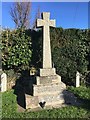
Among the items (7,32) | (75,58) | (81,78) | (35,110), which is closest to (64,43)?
(75,58)

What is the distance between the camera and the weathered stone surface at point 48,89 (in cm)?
972

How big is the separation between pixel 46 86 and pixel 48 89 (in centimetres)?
14

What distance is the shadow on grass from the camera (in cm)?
995

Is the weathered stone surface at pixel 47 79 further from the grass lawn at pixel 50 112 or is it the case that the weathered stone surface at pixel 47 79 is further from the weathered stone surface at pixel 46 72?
the grass lawn at pixel 50 112

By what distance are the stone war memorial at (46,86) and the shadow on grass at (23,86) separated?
339mm

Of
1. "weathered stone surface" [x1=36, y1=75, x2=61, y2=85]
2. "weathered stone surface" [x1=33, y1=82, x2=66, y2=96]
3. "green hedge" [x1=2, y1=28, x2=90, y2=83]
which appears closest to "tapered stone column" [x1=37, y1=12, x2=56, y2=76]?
"weathered stone surface" [x1=36, y1=75, x2=61, y2=85]

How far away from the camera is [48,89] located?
9914 mm

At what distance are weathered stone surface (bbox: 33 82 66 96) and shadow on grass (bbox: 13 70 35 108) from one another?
1.02 ft

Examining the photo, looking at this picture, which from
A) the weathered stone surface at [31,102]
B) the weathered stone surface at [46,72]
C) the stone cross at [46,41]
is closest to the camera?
Answer: the weathered stone surface at [31,102]

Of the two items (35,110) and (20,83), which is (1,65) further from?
(35,110)

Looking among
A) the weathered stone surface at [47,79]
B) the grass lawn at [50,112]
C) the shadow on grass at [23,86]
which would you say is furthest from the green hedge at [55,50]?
the grass lawn at [50,112]

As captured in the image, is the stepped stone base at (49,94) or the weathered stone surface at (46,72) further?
the weathered stone surface at (46,72)

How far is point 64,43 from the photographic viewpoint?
12.9 meters

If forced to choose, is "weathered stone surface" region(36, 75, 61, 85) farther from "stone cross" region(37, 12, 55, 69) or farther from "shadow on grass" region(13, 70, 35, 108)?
"stone cross" region(37, 12, 55, 69)
